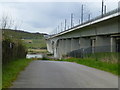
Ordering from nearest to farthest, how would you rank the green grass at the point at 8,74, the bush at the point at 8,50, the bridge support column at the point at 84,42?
1. the green grass at the point at 8,74
2. the bush at the point at 8,50
3. the bridge support column at the point at 84,42

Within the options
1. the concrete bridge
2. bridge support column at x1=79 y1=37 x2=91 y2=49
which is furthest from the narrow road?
bridge support column at x1=79 y1=37 x2=91 y2=49

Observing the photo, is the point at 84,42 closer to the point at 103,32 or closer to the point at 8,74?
the point at 103,32

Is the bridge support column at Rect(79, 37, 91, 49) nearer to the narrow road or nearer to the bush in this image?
the bush

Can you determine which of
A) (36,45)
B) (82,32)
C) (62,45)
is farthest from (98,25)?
(36,45)

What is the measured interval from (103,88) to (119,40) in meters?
37.6

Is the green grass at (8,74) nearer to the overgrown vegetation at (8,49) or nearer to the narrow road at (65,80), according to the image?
the narrow road at (65,80)

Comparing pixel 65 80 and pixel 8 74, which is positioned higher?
pixel 8 74

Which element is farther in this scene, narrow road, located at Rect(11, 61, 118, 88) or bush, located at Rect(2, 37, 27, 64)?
bush, located at Rect(2, 37, 27, 64)

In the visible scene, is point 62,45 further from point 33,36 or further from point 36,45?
point 33,36

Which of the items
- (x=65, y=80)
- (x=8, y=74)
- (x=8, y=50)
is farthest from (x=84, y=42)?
(x=65, y=80)

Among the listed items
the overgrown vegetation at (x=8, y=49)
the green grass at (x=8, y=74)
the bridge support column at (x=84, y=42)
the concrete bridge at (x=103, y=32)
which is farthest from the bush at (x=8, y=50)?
the bridge support column at (x=84, y=42)

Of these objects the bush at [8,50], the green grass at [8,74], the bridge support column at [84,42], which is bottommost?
the green grass at [8,74]

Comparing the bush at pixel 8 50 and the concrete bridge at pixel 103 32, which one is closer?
the bush at pixel 8 50

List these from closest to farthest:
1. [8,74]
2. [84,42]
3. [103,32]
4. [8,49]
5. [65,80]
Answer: [65,80] → [8,74] → [8,49] → [103,32] → [84,42]
